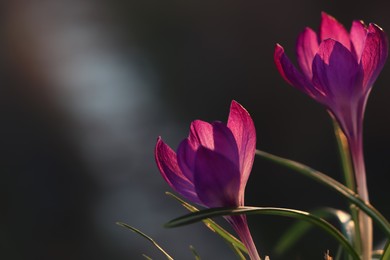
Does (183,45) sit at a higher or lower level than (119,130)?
higher

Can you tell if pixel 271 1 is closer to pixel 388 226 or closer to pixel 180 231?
pixel 180 231

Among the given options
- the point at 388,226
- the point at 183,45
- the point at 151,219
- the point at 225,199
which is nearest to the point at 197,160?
the point at 225,199

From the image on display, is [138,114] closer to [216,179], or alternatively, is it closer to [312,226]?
[312,226]

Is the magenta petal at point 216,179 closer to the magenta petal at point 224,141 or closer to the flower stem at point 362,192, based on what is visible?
the magenta petal at point 224,141

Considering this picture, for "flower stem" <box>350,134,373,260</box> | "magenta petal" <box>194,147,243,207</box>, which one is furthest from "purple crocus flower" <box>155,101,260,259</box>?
"flower stem" <box>350,134,373,260</box>

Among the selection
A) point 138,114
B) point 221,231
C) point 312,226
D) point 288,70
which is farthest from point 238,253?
point 138,114

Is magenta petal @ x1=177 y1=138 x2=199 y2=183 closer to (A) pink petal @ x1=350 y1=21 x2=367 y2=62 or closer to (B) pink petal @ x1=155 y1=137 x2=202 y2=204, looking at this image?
(B) pink petal @ x1=155 y1=137 x2=202 y2=204
